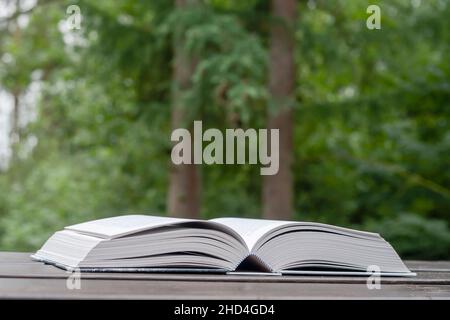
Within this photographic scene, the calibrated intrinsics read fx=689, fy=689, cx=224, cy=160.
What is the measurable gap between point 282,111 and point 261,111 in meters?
0.21

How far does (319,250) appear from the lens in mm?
1235

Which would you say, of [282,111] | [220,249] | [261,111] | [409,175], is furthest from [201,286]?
[409,175]

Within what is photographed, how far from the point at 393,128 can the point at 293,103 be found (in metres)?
1.19

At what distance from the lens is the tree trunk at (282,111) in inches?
193

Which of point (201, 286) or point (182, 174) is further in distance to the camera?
point (182, 174)

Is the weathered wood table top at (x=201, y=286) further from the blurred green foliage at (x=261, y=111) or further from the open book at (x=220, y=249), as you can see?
the blurred green foliage at (x=261, y=111)

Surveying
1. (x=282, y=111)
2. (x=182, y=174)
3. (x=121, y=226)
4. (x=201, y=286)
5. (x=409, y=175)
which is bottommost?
(x=201, y=286)

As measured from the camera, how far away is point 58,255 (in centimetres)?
131

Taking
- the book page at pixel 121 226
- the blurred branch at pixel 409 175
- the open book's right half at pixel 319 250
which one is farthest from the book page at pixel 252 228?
the blurred branch at pixel 409 175

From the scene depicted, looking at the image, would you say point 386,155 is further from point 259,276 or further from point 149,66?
point 259,276

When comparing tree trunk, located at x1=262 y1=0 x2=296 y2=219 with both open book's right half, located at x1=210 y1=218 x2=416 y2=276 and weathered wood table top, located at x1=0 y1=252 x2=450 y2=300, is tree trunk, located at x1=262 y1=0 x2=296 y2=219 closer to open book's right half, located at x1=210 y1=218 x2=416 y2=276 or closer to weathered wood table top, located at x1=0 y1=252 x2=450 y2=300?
open book's right half, located at x1=210 y1=218 x2=416 y2=276

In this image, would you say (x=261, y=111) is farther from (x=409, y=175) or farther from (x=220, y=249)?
(x=220, y=249)

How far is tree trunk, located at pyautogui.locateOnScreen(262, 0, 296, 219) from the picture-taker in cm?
491
